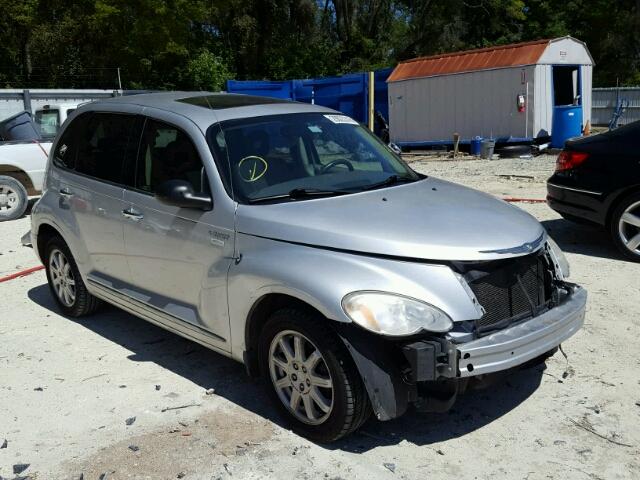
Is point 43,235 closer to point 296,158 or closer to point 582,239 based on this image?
point 296,158

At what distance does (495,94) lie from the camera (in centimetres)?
1783

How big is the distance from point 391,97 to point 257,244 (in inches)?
683

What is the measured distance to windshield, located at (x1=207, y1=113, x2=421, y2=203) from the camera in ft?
13.4

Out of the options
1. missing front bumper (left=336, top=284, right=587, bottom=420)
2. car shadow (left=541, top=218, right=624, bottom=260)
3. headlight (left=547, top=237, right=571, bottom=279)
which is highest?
headlight (left=547, top=237, right=571, bottom=279)

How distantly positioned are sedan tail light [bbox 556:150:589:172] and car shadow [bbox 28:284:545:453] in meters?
3.32

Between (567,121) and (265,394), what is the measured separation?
14776mm

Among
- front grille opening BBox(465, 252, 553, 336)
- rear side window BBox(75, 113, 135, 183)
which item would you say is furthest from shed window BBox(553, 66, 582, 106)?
front grille opening BBox(465, 252, 553, 336)

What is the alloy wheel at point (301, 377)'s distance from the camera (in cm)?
352

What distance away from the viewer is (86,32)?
31016mm

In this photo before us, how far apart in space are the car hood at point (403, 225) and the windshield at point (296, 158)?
0.61 ft

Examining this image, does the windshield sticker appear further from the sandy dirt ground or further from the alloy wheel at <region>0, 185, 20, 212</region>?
the alloy wheel at <region>0, 185, 20, 212</region>

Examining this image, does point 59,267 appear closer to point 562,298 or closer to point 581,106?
point 562,298

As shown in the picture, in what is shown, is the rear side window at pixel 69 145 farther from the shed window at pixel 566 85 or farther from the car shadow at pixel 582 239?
the shed window at pixel 566 85

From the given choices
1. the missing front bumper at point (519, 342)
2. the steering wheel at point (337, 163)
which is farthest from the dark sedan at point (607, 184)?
the steering wheel at point (337, 163)
